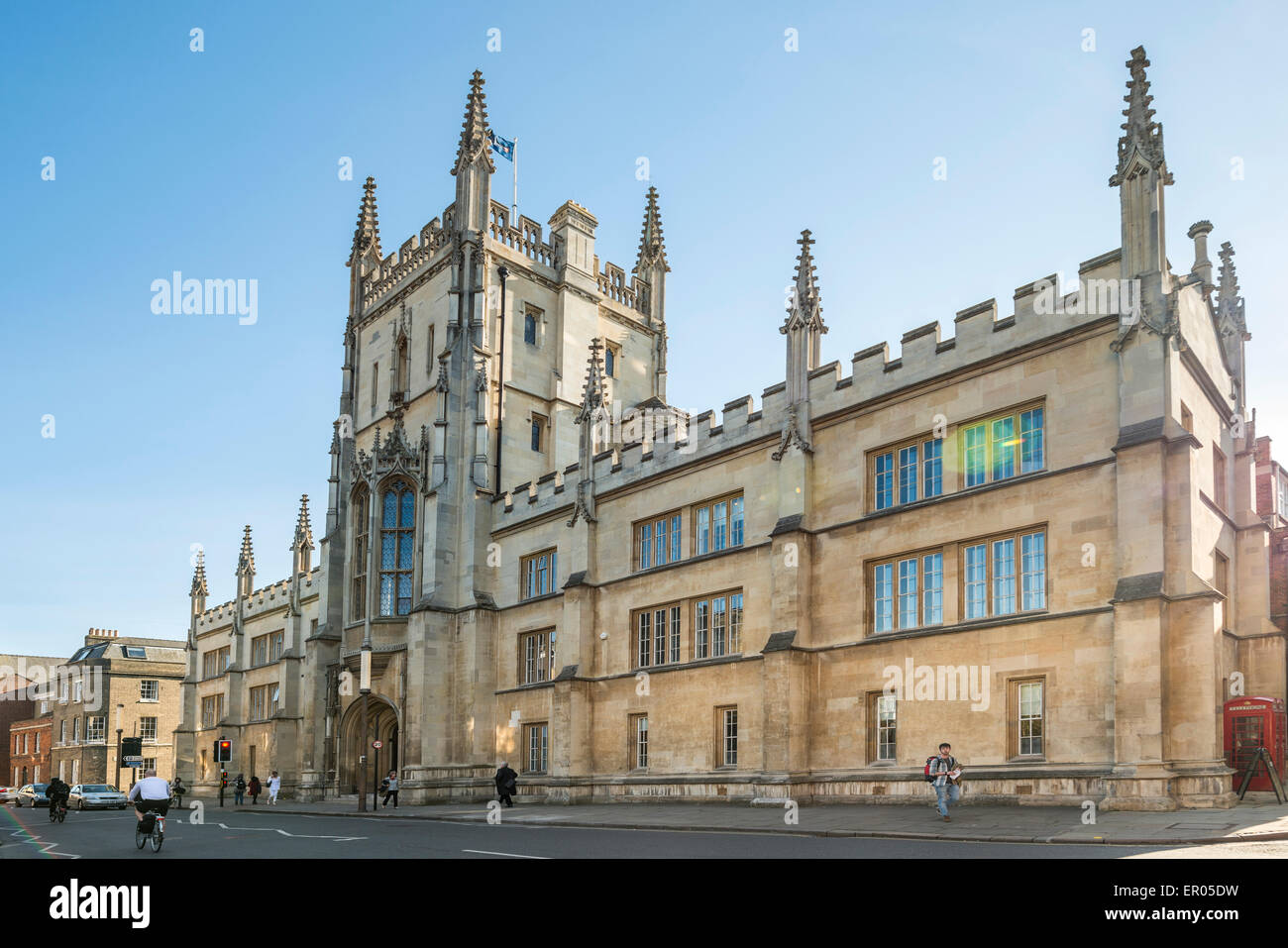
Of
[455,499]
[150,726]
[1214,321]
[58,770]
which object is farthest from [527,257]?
[58,770]

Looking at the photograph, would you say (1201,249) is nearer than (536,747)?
Yes

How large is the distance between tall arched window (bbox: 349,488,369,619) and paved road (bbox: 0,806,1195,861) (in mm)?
15908

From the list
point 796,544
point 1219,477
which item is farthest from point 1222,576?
point 796,544

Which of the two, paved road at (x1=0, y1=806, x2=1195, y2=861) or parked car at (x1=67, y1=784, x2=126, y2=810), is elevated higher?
paved road at (x1=0, y1=806, x2=1195, y2=861)

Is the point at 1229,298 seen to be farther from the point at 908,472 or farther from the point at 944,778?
the point at 944,778

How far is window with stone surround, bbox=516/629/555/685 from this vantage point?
3500cm

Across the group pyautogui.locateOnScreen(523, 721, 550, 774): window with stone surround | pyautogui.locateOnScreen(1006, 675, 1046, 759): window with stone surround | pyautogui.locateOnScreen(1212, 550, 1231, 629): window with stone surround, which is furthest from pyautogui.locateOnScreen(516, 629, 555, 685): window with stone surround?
pyautogui.locateOnScreen(1212, 550, 1231, 629): window with stone surround

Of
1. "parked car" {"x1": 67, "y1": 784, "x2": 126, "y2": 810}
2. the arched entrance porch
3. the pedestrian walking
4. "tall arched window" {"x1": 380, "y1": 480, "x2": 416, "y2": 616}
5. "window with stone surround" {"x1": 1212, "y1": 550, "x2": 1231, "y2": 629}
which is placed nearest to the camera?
"window with stone surround" {"x1": 1212, "y1": 550, "x2": 1231, "y2": 629}

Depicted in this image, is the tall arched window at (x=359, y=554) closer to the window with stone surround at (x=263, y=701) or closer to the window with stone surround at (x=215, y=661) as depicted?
the window with stone surround at (x=263, y=701)

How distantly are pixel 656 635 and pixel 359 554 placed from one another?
1530 centimetres

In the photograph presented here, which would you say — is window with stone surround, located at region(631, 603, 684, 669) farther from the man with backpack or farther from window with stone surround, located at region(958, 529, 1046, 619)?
the man with backpack

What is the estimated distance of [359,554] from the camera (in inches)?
1635

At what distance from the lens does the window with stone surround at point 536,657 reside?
35000 mm

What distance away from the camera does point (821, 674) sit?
1005 inches
